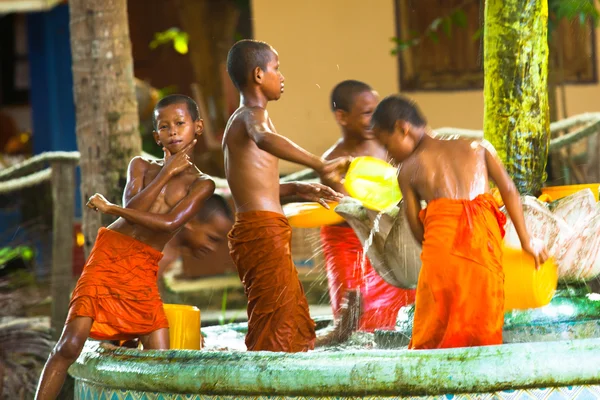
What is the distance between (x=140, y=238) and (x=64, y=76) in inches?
289

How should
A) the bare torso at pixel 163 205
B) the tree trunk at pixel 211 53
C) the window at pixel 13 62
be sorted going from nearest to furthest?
the bare torso at pixel 163 205, the tree trunk at pixel 211 53, the window at pixel 13 62

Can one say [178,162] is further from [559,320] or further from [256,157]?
[559,320]

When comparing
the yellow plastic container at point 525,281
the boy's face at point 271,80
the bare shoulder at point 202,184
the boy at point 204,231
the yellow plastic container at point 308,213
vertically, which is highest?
the boy's face at point 271,80

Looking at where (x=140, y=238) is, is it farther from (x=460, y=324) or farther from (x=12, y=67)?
(x=12, y=67)

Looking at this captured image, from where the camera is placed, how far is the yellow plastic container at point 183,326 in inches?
163

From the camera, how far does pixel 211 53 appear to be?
10.8 m

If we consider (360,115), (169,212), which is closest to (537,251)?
(169,212)

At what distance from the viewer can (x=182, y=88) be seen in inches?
482

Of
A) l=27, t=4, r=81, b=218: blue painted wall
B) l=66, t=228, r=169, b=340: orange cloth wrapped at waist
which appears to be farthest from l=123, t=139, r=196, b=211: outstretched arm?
l=27, t=4, r=81, b=218: blue painted wall

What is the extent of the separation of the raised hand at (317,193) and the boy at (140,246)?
387 millimetres

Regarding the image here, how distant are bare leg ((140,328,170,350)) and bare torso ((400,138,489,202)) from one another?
117 centimetres

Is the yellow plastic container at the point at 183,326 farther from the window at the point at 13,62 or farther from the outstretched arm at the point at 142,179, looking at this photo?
the window at the point at 13,62

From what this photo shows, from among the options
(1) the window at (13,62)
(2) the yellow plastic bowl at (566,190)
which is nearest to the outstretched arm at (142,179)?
(2) the yellow plastic bowl at (566,190)

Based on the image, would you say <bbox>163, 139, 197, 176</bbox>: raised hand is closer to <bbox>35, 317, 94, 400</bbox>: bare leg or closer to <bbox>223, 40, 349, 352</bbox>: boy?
<bbox>223, 40, 349, 352</bbox>: boy
